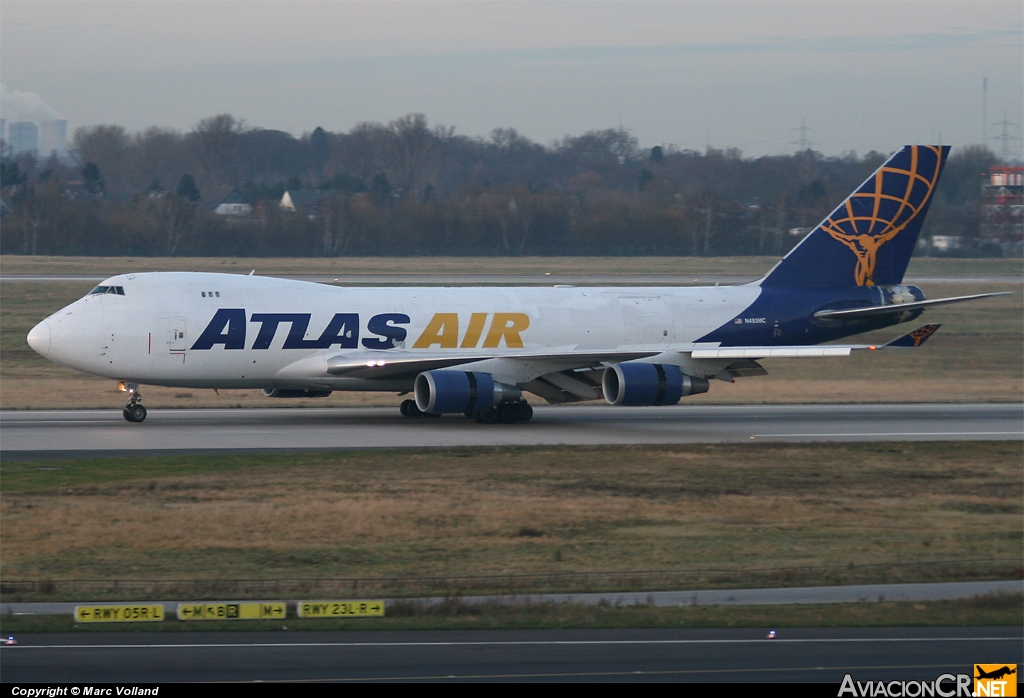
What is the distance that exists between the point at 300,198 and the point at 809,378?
75.5m

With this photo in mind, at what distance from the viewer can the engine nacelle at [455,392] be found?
31266 millimetres

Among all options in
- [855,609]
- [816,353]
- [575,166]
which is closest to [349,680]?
[855,609]

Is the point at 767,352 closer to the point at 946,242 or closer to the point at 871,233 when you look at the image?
the point at 871,233

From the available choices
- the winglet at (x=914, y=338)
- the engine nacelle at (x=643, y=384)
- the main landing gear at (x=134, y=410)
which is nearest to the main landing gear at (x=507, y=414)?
the engine nacelle at (x=643, y=384)

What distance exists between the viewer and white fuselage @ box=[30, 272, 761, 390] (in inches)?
1236

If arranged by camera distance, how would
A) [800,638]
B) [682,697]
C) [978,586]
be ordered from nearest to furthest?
[682,697]
[800,638]
[978,586]

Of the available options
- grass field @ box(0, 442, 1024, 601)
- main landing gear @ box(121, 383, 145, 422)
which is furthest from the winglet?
main landing gear @ box(121, 383, 145, 422)

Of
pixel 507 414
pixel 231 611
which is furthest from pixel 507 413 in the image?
pixel 231 611

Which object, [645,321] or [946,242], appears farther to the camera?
[946,242]

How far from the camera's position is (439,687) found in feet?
37.6

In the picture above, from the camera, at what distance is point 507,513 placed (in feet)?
71.4

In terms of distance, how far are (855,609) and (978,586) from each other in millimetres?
2628

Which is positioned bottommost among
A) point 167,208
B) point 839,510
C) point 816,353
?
point 839,510

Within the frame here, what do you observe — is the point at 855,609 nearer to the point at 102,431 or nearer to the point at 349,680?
the point at 349,680
